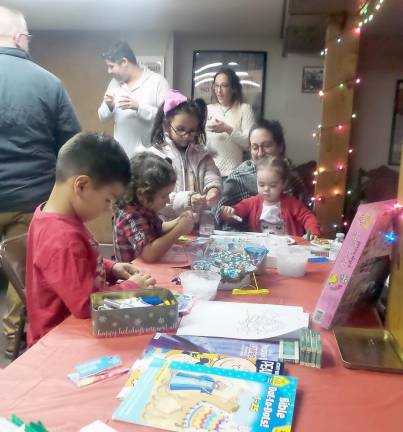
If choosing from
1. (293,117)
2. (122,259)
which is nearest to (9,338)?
(122,259)

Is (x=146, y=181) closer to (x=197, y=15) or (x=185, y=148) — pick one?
(x=185, y=148)

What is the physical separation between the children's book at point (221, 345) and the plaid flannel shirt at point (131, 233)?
0.68 metres

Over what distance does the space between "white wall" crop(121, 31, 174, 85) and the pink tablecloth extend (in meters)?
3.62

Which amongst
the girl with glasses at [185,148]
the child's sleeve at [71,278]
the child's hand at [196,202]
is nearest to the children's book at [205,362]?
the child's sleeve at [71,278]

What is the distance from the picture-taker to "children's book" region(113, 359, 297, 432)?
670 mm

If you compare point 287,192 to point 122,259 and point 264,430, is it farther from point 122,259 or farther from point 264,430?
point 264,430

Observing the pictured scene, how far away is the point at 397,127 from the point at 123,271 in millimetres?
3684

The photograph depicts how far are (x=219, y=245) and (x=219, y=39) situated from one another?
10.4 ft

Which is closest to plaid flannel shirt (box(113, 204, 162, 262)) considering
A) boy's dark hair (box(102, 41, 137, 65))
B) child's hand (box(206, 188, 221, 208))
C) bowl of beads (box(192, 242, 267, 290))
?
bowl of beads (box(192, 242, 267, 290))

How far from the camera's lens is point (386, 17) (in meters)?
3.41

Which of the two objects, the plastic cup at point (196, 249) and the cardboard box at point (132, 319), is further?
the plastic cup at point (196, 249)

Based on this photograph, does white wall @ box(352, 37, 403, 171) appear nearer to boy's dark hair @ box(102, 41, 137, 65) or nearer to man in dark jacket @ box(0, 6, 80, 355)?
boy's dark hair @ box(102, 41, 137, 65)

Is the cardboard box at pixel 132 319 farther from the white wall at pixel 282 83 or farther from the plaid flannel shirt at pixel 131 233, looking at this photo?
the white wall at pixel 282 83

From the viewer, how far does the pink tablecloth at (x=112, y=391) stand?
0.69 m
